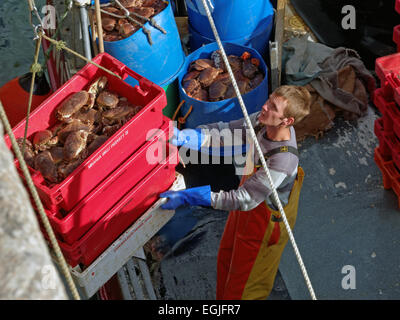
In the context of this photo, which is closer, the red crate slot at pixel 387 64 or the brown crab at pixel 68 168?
the brown crab at pixel 68 168

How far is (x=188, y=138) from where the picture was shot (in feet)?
10.8

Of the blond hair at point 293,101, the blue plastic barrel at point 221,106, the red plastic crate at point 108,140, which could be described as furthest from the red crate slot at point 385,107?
the red plastic crate at point 108,140

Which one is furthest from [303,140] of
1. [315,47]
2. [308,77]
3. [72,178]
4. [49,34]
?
[72,178]

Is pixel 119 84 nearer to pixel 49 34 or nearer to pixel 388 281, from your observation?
pixel 49 34

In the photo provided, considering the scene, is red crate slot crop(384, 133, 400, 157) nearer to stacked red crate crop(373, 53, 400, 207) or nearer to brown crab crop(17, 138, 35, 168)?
stacked red crate crop(373, 53, 400, 207)

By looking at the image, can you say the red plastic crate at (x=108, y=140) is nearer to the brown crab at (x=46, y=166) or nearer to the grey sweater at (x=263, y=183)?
the brown crab at (x=46, y=166)

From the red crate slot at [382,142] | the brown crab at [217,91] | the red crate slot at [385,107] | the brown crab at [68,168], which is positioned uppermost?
the brown crab at [68,168]

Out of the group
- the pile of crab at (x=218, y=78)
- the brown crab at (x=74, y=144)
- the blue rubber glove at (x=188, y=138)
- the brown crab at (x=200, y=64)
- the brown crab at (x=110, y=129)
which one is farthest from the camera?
the brown crab at (x=200, y=64)

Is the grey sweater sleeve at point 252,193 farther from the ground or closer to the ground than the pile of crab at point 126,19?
closer to the ground

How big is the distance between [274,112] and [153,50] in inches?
52.5

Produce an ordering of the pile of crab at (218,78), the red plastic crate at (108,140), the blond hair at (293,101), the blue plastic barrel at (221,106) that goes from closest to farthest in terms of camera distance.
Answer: the red plastic crate at (108,140) < the blond hair at (293,101) < the blue plastic barrel at (221,106) < the pile of crab at (218,78)

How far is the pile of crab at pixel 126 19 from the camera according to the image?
12.6ft

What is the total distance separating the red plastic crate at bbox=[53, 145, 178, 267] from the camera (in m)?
2.44

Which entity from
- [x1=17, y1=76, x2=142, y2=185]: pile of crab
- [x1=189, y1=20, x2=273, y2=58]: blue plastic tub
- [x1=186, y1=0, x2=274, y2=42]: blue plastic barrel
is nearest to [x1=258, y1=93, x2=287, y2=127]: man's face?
[x1=17, y1=76, x2=142, y2=185]: pile of crab
